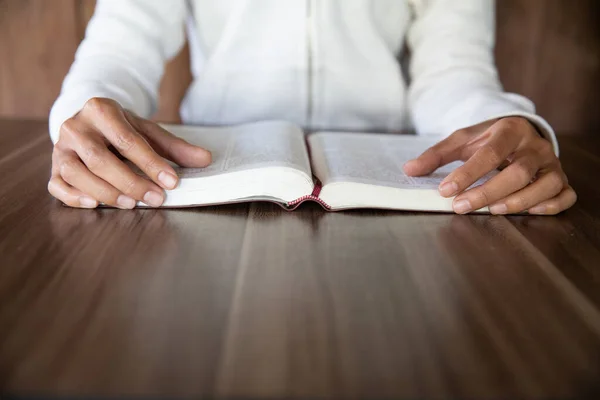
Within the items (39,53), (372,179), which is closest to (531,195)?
(372,179)

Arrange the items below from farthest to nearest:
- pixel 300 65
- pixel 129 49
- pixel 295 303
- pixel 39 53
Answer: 1. pixel 39 53
2. pixel 300 65
3. pixel 129 49
4. pixel 295 303

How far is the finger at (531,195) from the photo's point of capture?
75cm

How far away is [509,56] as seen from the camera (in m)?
1.67

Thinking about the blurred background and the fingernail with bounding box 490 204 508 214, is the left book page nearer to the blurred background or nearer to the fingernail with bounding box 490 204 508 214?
the fingernail with bounding box 490 204 508 214

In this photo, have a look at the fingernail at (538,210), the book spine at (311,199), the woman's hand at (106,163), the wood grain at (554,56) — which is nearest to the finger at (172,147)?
the woman's hand at (106,163)

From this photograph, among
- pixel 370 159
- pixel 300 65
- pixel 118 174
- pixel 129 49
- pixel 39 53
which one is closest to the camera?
pixel 118 174

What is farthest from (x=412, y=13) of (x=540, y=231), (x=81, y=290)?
(x=81, y=290)

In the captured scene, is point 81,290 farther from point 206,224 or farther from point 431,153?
point 431,153

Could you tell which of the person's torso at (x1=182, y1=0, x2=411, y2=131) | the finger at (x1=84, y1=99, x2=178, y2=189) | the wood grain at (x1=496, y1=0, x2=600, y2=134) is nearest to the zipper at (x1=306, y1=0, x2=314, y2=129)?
the person's torso at (x1=182, y1=0, x2=411, y2=131)

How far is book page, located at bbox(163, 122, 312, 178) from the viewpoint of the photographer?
0.74m

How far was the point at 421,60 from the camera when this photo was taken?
1193 millimetres

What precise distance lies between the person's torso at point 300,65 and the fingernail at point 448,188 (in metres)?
0.50

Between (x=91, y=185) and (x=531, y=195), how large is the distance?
19.0 inches

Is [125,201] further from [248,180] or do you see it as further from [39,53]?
[39,53]
